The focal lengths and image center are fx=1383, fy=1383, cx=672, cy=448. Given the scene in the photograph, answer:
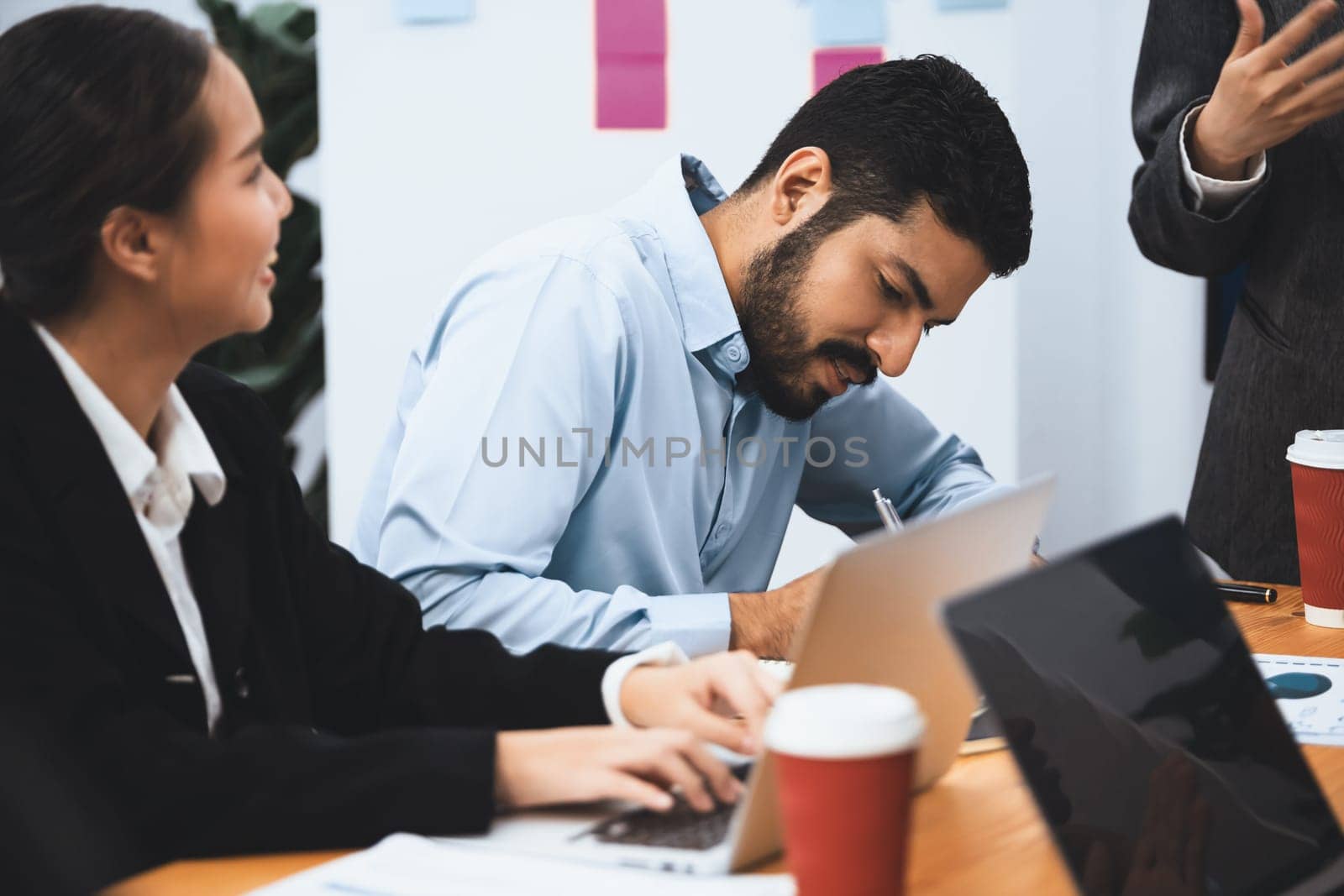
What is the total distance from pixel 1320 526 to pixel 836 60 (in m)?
1.52

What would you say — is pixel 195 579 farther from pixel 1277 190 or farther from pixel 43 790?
pixel 1277 190

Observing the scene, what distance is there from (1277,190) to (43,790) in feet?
4.85

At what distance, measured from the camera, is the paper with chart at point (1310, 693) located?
998 mm

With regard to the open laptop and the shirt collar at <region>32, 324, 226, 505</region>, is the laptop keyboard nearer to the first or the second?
the open laptop

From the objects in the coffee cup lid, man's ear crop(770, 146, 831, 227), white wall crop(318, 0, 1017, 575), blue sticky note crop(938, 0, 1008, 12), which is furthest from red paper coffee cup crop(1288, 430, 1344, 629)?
blue sticky note crop(938, 0, 1008, 12)

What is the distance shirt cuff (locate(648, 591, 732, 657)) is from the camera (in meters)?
1.25

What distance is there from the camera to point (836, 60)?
260 centimetres

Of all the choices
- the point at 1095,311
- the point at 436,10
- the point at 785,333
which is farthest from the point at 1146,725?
the point at 1095,311

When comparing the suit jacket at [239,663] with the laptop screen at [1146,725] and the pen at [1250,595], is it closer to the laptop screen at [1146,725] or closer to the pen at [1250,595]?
the laptop screen at [1146,725]

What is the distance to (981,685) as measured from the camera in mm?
625

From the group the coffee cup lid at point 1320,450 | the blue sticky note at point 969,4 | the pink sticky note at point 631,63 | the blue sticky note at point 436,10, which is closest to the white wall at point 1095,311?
the blue sticky note at point 969,4

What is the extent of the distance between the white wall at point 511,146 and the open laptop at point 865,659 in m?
1.81

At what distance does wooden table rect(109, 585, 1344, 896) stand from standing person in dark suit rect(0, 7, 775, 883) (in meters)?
0.02

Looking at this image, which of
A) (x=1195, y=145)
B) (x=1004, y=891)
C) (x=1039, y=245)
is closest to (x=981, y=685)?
(x=1004, y=891)
